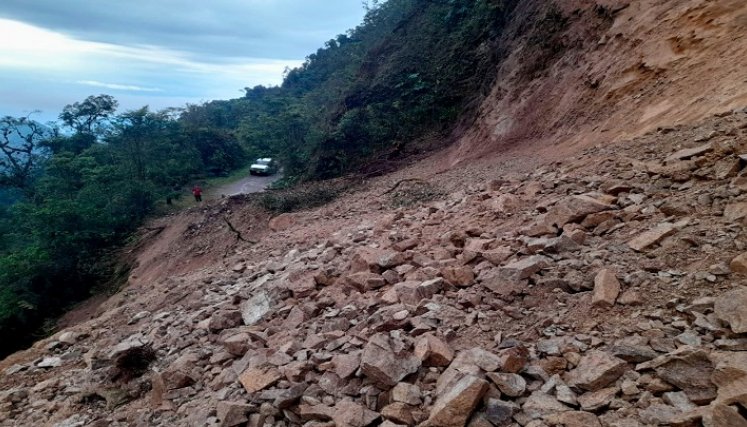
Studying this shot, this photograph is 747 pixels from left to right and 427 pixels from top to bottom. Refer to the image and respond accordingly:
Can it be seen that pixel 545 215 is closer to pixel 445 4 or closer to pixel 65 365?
pixel 65 365

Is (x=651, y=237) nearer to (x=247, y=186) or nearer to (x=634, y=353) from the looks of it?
(x=634, y=353)

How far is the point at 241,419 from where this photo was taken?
9.28ft

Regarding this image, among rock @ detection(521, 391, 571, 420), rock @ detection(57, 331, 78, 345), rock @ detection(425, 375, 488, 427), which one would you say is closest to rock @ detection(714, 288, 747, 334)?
rock @ detection(521, 391, 571, 420)

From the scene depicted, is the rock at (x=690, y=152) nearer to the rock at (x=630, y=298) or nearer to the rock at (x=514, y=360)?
the rock at (x=630, y=298)

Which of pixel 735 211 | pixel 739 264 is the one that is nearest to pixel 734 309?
pixel 739 264

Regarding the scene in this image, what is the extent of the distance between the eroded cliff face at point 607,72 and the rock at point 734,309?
11.0 feet

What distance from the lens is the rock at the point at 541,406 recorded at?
2107 mm

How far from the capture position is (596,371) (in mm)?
2205

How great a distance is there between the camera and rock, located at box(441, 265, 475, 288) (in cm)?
358

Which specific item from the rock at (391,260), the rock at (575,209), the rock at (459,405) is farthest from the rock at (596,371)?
the rock at (391,260)

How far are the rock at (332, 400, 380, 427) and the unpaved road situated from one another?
18.6m

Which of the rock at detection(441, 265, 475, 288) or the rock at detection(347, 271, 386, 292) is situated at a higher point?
the rock at detection(441, 265, 475, 288)

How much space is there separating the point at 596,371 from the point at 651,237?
1.43 meters

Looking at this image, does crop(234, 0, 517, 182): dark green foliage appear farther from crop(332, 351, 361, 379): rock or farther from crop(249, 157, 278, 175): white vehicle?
crop(332, 351, 361, 379): rock
